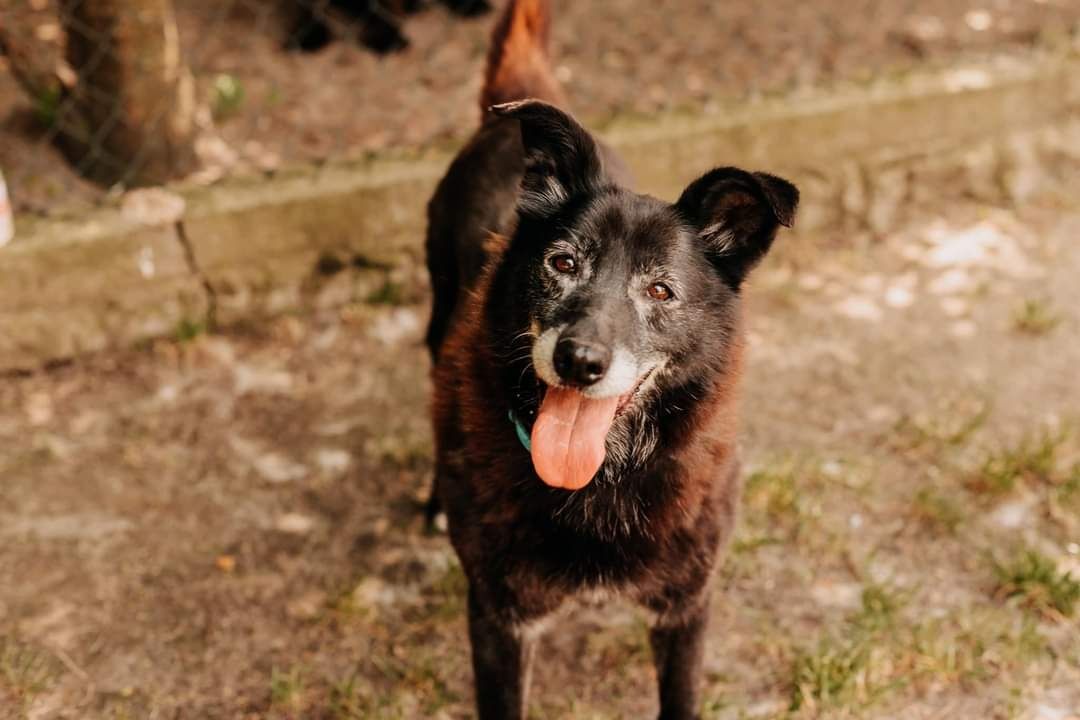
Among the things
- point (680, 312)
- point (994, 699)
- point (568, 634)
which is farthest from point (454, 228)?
point (994, 699)

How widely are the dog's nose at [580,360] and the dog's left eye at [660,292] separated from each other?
0.26 meters

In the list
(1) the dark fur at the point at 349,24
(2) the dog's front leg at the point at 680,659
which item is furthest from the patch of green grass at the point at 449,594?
(1) the dark fur at the point at 349,24

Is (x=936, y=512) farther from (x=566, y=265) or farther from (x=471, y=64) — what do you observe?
(x=471, y=64)

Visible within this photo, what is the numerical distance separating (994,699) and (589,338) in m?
1.72

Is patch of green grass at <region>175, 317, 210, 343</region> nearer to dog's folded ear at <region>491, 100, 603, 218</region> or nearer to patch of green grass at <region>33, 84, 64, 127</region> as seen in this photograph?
patch of green grass at <region>33, 84, 64, 127</region>

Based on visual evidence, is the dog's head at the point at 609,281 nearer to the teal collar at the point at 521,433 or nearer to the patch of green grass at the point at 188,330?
the teal collar at the point at 521,433

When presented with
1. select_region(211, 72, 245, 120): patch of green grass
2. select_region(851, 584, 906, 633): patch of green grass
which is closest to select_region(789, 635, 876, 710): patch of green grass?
select_region(851, 584, 906, 633): patch of green grass

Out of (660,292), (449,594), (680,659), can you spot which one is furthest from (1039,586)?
(449,594)

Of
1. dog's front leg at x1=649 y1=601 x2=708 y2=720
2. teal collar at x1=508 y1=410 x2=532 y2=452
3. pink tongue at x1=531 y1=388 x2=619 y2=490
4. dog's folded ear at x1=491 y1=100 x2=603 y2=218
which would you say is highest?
dog's folded ear at x1=491 y1=100 x2=603 y2=218

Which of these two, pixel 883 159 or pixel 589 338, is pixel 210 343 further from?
pixel 883 159

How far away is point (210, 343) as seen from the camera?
4113 millimetres

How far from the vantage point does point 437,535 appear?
3.38 meters

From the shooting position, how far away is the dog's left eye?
7.56ft

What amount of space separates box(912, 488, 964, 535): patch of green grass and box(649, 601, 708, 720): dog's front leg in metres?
1.23
